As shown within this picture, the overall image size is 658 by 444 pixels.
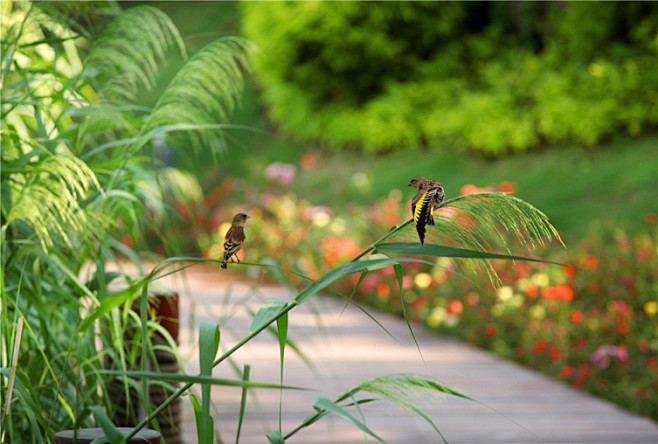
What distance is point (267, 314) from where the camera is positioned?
3.74ft

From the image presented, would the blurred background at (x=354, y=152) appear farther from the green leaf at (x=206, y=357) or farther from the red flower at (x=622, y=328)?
the green leaf at (x=206, y=357)

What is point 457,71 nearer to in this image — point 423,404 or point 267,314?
point 423,404

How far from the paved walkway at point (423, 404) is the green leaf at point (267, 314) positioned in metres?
1.11

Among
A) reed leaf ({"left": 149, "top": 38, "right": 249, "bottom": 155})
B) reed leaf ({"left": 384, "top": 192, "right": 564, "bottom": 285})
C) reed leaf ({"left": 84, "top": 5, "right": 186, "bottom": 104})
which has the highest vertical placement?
reed leaf ({"left": 84, "top": 5, "right": 186, "bottom": 104})

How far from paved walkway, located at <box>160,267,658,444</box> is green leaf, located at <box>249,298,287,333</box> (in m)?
1.11

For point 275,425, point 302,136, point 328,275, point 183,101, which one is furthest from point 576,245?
point 302,136

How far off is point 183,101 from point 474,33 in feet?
33.6

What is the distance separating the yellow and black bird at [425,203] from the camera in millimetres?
919

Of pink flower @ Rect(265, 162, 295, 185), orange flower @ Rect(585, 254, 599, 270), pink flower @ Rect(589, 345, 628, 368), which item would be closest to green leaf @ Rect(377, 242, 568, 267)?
pink flower @ Rect(589, 345, 628, 368)

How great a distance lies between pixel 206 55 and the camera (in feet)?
5.60

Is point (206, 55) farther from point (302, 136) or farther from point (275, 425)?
point (302, 136)

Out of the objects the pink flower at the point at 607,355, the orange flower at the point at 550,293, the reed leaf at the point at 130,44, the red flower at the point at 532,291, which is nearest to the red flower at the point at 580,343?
the pink flower at the point at 607,355

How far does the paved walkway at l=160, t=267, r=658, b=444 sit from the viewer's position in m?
3.36

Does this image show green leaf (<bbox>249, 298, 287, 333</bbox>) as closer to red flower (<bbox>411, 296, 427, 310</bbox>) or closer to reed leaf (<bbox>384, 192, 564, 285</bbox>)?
reed leaf (<bbox>384, 192, 564, 285</bbox>)
